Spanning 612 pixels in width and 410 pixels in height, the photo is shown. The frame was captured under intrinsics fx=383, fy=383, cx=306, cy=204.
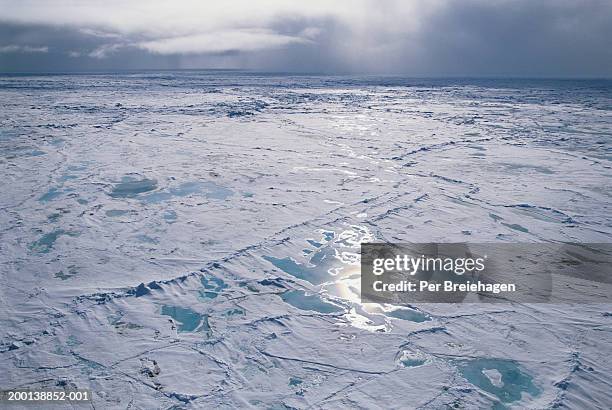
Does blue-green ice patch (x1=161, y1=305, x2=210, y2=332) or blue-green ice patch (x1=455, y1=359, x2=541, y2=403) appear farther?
blue-green ice patch (x1=161, y1=305, x2=210, y2=332)

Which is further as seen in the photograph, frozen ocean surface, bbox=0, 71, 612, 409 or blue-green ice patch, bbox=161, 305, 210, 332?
blue-green ice patch, bbox=161, 305, 210, 332

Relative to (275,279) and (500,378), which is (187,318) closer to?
(275,279)

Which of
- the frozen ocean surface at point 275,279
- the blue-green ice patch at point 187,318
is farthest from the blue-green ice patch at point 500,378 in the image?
the blue-green ice patch at point 187,318

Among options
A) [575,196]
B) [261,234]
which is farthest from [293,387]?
[575,196]

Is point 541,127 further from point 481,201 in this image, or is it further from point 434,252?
point 434,252

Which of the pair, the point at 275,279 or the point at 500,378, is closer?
the point at 500,378

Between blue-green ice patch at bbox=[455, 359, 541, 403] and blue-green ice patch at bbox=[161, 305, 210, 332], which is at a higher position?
blue-green ice patch at bbox=[161, 305, 210, 332]

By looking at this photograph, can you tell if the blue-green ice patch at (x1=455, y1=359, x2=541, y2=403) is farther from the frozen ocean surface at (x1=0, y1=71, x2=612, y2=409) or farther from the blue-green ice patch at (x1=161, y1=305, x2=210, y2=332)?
the blue-green ice patch at (x1=161, y1=305, x2=210, y2=332)

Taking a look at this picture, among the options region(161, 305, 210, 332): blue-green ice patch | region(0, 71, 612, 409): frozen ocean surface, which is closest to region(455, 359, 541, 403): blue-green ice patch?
region(0, 71, 612, 409): frozen ocean surface

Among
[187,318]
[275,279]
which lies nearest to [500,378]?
[275,279]
